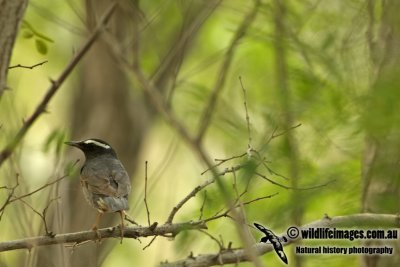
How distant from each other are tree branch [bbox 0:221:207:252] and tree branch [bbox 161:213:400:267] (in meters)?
0.16

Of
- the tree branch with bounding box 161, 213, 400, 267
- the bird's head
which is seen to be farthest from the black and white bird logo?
the bird's head

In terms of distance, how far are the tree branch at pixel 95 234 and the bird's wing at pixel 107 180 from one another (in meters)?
0.46

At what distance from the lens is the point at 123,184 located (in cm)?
481

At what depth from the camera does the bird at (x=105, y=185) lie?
461cm

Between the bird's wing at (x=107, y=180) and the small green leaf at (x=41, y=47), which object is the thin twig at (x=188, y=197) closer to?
the bird's wing at (x=107, y=180)

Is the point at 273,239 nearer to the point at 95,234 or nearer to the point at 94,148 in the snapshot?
the point at 95,234

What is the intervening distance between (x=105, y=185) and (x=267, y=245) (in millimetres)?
1102

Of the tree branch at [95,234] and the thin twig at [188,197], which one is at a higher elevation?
the thin twig at [188,197]

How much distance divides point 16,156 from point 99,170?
2.52 ft

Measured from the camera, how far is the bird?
4613 mm

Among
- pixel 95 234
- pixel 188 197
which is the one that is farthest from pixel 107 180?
pixel 188 197

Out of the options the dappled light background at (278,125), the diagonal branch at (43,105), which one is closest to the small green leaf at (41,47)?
the dappled light background at (278,125)

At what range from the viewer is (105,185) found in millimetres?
4754

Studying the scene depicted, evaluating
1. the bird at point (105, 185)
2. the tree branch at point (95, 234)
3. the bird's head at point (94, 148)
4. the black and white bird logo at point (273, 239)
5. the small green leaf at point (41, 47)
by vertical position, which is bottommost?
the tree branch at point (95, 234)
